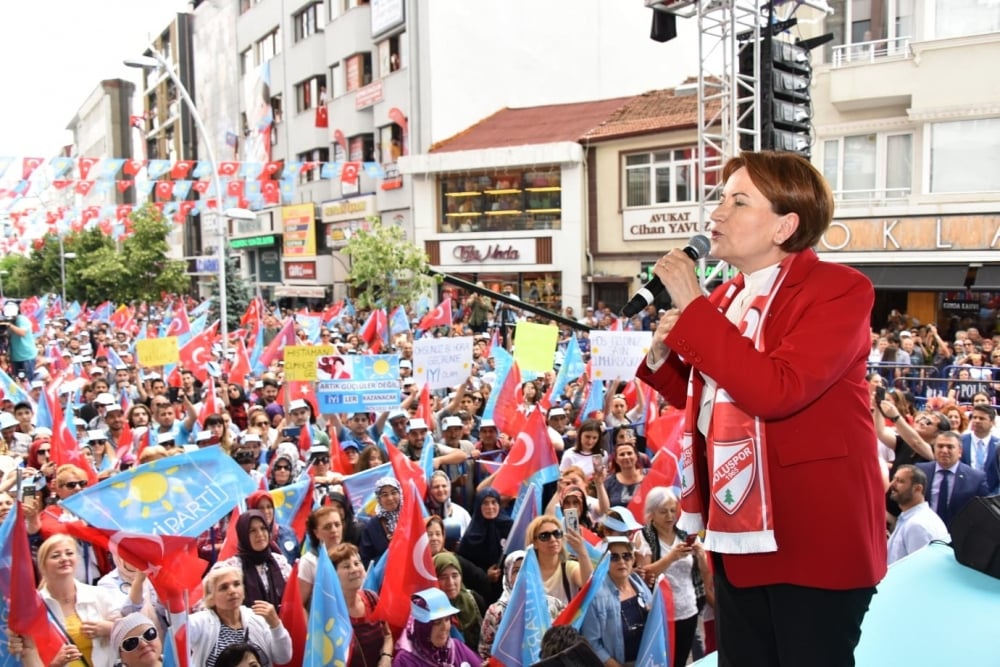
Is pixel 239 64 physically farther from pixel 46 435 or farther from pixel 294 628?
pixel 294 628

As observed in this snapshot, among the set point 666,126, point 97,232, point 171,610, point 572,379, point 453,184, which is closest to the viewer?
point 171,610

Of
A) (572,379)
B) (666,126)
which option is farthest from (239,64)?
(572,379)

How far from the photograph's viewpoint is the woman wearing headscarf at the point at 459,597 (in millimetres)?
5184

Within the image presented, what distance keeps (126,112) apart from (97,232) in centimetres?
4179

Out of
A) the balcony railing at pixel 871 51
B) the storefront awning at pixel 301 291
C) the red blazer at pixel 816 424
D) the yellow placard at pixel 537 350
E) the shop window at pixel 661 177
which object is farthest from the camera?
the storefront awning at pixel 301 291

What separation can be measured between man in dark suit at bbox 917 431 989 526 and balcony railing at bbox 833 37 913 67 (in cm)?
1503

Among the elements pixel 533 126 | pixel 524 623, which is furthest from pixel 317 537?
pixel 533 126

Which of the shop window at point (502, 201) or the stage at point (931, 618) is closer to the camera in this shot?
the stage at point (931, 618)

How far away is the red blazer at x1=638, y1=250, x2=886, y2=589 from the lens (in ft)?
5.88

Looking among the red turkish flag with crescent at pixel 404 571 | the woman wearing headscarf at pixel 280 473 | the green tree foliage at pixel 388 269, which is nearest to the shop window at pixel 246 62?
the green tree foliage at pixel 388 269

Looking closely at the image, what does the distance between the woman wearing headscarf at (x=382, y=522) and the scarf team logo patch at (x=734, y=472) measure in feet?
14.5

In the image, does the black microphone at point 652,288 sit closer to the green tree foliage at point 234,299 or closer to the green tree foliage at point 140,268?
the green tree foliage at point 234,299

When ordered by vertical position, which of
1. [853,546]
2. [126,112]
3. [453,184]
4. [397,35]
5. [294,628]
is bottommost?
[294,628]

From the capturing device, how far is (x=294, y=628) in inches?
193
